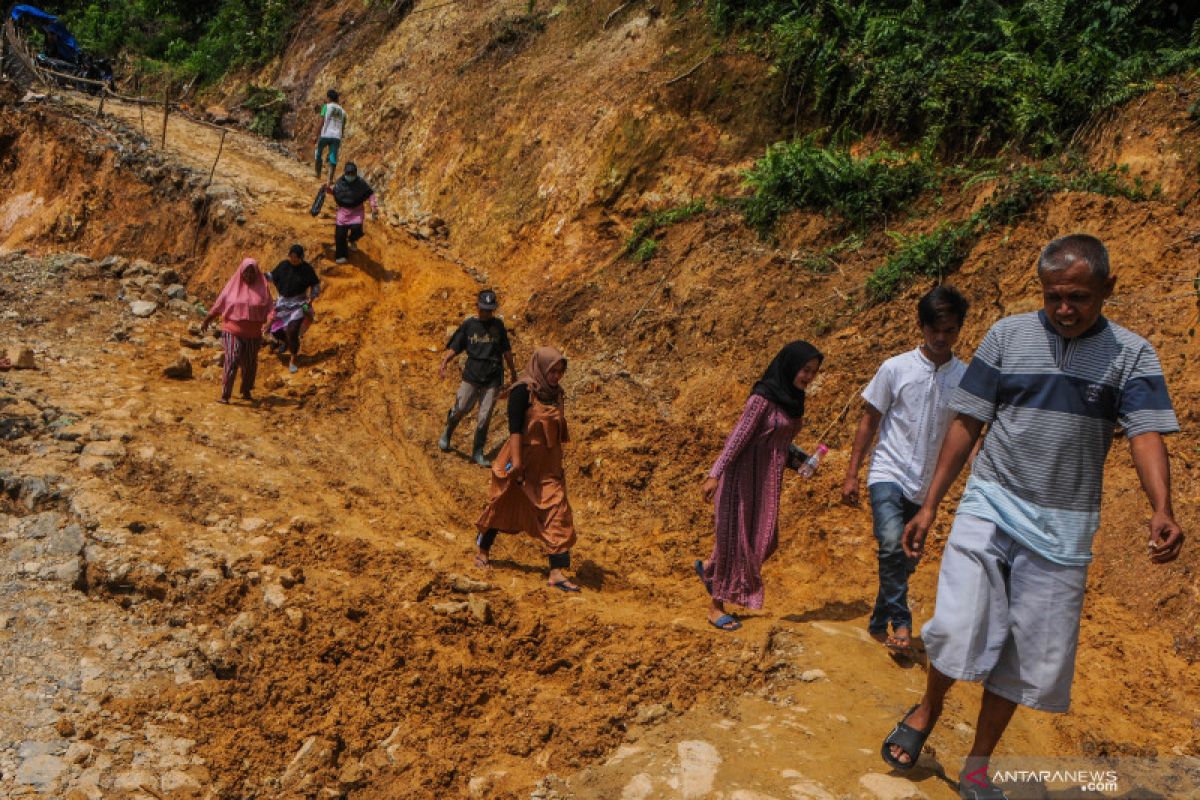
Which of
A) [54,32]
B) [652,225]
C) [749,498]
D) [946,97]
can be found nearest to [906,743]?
[749,498]

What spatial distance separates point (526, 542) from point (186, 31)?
25.1 meters

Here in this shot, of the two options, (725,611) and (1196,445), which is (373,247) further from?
(1196,445)

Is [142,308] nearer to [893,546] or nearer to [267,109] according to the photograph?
[893,546]

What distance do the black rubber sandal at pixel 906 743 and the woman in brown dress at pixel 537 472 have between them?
2.88 meters

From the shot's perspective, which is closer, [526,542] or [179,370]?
[526,542]

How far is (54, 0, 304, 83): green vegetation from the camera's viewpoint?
23578 millimetres

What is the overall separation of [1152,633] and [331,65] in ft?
63.2

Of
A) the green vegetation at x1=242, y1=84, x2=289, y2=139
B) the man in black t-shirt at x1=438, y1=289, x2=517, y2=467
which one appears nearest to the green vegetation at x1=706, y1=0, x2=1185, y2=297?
the man in black t-shirt at x1=438, y1=289, x2=517, y2=467

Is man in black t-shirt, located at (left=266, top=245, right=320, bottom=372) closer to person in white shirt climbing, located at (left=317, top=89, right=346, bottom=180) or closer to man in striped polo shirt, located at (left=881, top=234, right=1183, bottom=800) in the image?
person in white shirt climbing, located at (left=317, top=89, right=346, bottom=180)

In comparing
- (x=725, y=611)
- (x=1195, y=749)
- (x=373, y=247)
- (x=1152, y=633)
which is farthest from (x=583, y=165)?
(x=1195, y=749)

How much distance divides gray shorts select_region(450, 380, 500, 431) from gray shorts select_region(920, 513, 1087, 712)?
632cm

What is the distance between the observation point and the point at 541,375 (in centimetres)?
641

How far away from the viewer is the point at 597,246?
12500 mm

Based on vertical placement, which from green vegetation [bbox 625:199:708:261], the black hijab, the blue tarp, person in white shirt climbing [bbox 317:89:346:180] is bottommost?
the black hijab
